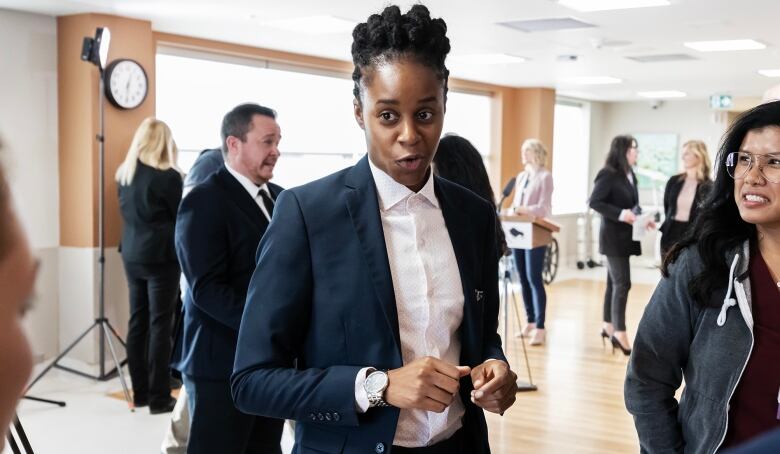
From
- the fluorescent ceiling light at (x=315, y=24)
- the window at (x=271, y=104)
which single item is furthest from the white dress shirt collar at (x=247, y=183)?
the window at (x=271, y=104)

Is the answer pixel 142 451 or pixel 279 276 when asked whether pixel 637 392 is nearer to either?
pixel 279 276

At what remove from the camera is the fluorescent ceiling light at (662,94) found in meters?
14.1

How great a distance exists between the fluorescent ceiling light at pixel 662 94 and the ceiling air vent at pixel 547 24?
725 cm

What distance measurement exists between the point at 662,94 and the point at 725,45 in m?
6.40

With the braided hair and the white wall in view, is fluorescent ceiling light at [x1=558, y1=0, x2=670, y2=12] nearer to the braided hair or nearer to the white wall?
the white wall

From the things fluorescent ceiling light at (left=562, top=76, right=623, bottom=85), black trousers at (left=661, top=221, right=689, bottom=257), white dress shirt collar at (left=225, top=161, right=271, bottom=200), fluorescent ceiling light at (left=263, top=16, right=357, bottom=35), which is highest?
fluorescent ceiling light at (left=562, top=76, right=623, bottom=85)

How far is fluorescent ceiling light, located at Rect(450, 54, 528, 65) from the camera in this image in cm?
941

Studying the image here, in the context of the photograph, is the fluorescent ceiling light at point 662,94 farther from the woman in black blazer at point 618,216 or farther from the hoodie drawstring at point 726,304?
the hoodie drawstring at point 726,304

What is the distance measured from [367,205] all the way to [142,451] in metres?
3.54

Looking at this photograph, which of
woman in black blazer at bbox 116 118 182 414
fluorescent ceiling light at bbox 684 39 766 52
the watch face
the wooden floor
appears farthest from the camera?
fluorescent ceiling light at bbox 684 39 766 52

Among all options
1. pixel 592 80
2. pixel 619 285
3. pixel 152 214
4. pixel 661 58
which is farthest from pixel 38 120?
pixel 592 80

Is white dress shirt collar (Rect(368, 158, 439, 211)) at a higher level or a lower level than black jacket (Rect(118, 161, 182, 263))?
higher

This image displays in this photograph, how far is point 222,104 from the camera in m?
8.16

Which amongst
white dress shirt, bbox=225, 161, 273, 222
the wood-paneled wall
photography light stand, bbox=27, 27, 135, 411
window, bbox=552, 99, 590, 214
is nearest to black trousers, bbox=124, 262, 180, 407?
photography light stand, bbox=27, 27, 135, 411
